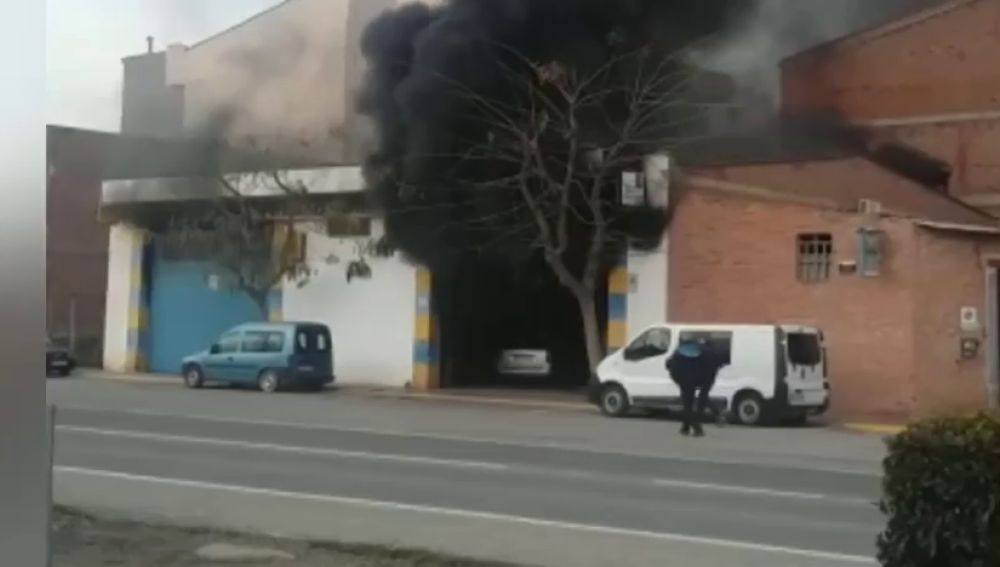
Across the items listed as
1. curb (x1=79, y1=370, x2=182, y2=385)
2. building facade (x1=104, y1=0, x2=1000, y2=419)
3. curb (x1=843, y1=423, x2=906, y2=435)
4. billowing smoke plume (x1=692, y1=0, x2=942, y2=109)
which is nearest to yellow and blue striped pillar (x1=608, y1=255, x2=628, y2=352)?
building facade (x1=104, y1=0, x2=1000, y2=419)

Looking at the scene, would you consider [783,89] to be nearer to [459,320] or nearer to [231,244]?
[459,320]

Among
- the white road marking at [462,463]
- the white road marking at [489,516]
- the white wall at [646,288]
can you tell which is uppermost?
the white wall at [646,288]

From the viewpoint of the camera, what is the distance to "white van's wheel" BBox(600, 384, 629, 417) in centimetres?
372

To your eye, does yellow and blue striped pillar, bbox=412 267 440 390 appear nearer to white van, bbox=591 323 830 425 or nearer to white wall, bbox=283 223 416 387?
white wall, bbox=283 223 416 387

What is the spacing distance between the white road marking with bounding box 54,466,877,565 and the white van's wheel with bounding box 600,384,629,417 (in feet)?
3.57

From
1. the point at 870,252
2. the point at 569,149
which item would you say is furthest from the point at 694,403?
the point at 569,149

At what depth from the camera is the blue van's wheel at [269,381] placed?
151 inches

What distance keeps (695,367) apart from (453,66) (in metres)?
1.03

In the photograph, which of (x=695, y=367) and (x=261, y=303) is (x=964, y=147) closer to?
(x=695, y=367)

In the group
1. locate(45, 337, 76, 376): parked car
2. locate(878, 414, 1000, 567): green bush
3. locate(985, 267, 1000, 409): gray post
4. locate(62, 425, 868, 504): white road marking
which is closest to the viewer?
locate(45, 337, 76, 376): parked car

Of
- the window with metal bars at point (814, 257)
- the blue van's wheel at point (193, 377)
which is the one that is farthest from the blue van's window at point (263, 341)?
the window with metal bars at point (814, 257)

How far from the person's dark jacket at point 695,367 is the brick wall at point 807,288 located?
0.12 meters

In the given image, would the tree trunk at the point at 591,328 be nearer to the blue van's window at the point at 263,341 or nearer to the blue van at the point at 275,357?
the blue van at the point at 275,357

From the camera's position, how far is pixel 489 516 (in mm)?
5168
